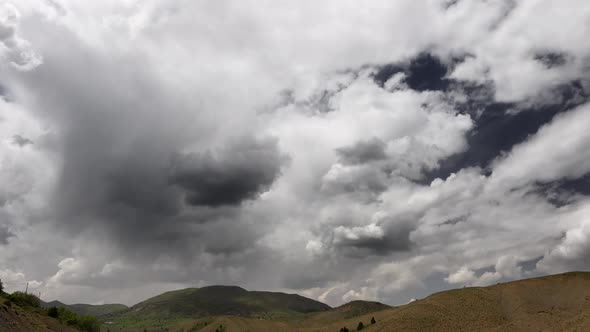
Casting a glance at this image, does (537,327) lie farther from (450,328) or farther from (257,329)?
(257,329)

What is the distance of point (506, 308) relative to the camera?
99.1 meters

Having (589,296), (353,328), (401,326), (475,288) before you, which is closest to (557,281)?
(589,296)

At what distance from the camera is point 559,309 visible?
9325 cm

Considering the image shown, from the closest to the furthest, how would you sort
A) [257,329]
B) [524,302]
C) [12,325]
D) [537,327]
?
[12,325] < [537,327] < [524,302] < [257,329]

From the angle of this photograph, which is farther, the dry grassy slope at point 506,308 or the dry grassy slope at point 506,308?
the dry grassy slope at point 506,308

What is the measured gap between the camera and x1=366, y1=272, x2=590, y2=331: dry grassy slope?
88188mm

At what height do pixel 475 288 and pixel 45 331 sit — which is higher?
pixel 475 288

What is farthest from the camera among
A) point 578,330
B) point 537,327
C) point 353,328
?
point 353,328

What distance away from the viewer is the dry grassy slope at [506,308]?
3472 inches

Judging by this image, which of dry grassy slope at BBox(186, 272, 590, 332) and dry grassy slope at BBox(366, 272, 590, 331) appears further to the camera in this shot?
dry grassy slope at BBox(366, 272, 590, 331)

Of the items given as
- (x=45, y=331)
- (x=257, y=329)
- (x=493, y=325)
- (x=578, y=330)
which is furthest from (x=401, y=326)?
(x=257, y=329)

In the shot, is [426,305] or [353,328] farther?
[353,328]

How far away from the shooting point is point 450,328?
8950 centimetres

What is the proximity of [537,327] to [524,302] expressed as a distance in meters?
16.2
